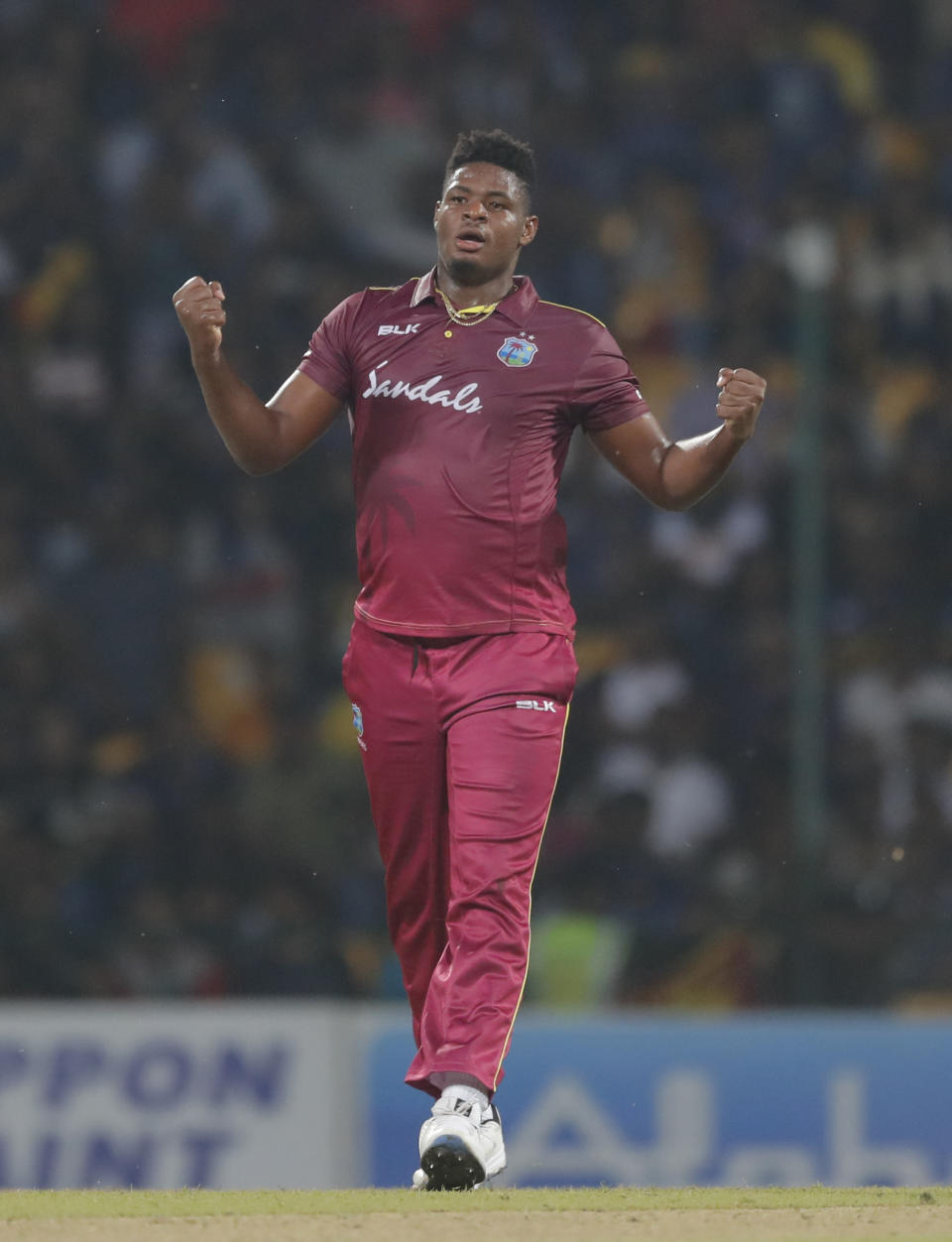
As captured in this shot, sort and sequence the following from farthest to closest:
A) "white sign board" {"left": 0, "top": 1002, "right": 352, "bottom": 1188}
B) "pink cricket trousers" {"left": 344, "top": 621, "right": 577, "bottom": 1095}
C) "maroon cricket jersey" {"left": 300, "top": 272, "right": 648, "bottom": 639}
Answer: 1. "white sign board" {"left": 0, "top": 1002, "right": 352, "bottom": 1188}
2. "maroon cricket jersey" {"left": 300, "top": 272, "right": 648, "bottom": 639}
3. "pink cricket trousers" {"left": 344, "top": 621, "right": 577, "bottom": 1095}

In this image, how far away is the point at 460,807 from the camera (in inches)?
181

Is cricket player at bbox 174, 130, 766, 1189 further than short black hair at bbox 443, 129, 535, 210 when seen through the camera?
No

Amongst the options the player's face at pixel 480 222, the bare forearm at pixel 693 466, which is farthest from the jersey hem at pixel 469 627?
the player's face at pixel 480 222

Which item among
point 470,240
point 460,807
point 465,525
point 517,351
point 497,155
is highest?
point 497,155

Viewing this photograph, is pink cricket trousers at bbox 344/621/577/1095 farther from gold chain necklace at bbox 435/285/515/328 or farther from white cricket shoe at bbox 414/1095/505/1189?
gold chain necklace at bbox 435/285/515/328

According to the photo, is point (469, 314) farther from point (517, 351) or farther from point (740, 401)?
point (740, 401)

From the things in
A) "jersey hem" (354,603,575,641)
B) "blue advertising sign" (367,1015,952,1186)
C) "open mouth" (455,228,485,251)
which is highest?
"open mouth" (455,228,485,251)

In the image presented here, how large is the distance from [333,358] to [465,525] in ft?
1.80

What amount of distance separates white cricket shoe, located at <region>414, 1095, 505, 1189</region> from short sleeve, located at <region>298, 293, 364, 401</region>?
5.28 ft

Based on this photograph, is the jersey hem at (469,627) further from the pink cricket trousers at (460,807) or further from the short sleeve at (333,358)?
the short sleeve at (333,358)

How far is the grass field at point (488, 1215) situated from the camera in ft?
12.6

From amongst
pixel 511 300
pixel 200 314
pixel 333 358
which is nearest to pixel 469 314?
pixel 511 300

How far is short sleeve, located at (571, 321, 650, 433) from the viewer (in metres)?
4.80

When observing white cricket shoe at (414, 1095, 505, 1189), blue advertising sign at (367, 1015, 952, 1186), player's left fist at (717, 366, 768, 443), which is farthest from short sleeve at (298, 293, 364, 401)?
blue advertising sign at (367, 1015, 952, 1186)
